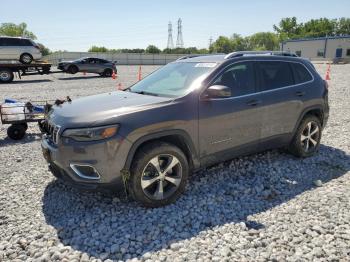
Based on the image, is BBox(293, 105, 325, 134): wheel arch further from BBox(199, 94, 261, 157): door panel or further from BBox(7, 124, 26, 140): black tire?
BBox(7, 124, 26, 140): black tire

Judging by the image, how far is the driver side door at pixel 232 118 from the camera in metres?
4.18

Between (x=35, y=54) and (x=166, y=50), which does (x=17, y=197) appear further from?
(x=166, y=50)

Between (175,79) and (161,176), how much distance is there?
1531 millimetres

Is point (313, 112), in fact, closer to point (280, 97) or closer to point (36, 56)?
point (280, 97)

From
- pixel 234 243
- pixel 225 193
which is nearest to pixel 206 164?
pixel 225 193

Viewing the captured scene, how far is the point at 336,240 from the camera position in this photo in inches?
131

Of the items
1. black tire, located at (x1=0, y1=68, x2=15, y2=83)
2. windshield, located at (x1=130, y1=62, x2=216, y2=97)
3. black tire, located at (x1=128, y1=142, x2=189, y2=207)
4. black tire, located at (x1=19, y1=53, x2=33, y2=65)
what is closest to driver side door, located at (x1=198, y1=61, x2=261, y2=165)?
windshield, located at (x1=130, y1=62, x2=216, y2=97)

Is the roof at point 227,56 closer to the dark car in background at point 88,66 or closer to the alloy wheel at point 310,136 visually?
the alloy wheel at point 310,136

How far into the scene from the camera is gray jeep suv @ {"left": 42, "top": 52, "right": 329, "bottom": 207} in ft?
11.7

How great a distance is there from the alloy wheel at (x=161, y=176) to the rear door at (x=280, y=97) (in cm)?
162

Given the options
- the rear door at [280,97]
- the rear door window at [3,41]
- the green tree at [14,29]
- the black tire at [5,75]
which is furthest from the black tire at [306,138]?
the green tree at [14,29]

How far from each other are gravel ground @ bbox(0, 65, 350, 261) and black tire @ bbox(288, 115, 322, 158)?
11.7 inches

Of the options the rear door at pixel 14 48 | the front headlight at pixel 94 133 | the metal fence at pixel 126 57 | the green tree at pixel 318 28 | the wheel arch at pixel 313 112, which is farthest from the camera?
the green tree at pixel 318 28

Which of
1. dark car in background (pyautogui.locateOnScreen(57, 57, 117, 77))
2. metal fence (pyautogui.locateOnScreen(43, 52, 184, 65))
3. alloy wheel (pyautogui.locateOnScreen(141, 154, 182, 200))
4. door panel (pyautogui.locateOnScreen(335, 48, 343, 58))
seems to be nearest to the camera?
alloy wheel (pyautogui.locateOnScreen(141, 154, 182, 200))
